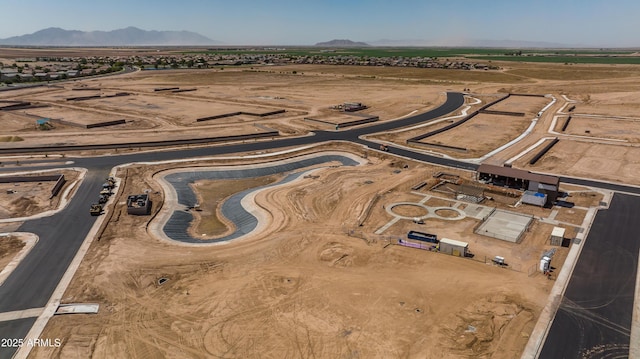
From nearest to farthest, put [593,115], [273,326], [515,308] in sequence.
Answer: [273,326] → [515,308] → [593,115]

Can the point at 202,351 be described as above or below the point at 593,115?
below

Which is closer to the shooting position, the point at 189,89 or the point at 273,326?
the point at 273,326

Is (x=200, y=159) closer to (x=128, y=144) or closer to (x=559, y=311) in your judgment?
(x=128, y=144)

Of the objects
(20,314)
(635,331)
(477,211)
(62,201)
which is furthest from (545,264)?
(62,201)

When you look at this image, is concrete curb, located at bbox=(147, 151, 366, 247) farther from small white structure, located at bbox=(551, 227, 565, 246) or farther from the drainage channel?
small white structure, located at bbox=(551, 227, 565, 246)

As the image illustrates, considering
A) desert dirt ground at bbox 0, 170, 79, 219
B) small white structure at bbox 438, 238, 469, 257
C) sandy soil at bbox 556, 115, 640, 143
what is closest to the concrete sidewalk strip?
desert dirt ground at bbox 0, 170, 79, 219

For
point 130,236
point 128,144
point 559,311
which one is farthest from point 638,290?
point 128,144
